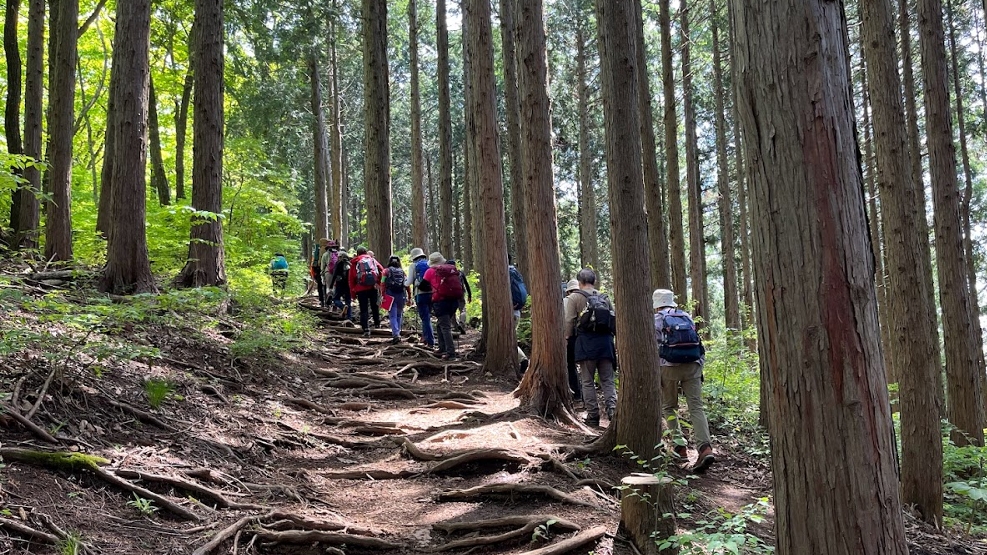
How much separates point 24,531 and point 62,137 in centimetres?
883

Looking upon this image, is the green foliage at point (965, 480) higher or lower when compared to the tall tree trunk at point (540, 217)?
lower

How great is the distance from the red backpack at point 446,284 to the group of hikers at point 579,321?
0.02 m

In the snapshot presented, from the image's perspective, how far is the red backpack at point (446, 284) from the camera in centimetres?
1098

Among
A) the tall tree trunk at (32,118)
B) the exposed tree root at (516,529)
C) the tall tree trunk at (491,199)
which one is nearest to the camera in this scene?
the exposed tree root at (516,529)

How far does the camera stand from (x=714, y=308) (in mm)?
50219

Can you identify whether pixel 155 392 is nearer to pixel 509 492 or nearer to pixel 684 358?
pixel 509 492

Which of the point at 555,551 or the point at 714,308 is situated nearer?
the point at 555,551

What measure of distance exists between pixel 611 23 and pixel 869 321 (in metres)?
4.47

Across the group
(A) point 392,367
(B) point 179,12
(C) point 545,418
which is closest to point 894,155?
(C) point 545,418

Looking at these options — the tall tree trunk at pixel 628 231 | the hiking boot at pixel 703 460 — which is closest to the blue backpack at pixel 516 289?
the hiking boot at pixel 703 460

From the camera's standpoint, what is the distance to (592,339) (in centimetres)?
792

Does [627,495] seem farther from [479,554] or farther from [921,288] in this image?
[921,288]

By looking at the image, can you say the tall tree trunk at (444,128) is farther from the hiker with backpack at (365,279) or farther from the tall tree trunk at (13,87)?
the tall tree trunk at (13,87)

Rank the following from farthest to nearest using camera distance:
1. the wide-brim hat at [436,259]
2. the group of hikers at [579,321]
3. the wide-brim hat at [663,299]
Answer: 1. the wide-brim hat at [436,259]
2. the wide-brim hat at [663,299]
3. the group of hikers at [579,321]
